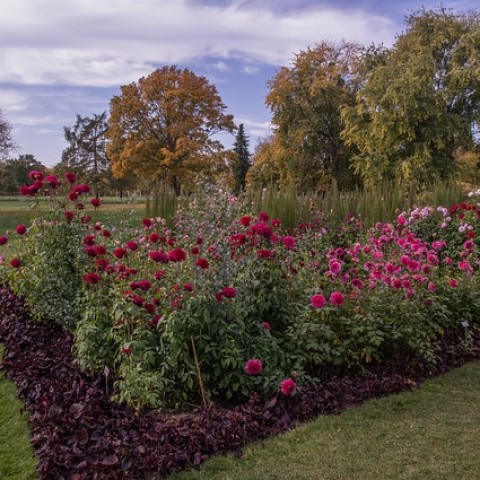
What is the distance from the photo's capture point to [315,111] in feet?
94.4

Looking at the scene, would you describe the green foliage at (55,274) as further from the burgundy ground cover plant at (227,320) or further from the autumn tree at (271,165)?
the autumn tree at (271,165)

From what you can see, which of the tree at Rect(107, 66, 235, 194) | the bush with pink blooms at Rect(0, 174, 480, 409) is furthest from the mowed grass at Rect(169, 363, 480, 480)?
the tree at Rect(107, 66, 235, 194)

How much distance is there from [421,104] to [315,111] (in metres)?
7.21

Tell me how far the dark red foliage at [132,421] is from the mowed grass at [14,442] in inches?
3.1

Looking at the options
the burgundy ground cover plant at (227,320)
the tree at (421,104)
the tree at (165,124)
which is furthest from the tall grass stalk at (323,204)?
the tree at (165,124)

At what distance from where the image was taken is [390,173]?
2433 centimetres

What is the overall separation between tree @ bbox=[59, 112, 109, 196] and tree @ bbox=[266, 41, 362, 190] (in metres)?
24.6

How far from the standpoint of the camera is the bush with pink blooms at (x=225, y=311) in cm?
325

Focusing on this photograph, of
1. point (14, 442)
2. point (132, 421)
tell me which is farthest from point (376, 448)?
point (14, 442)

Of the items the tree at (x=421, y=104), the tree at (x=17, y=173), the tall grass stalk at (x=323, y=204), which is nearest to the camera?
the tall grass stalk at (x=323, y=204)

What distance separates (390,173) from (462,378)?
842 inches

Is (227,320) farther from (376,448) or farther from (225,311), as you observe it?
(376,448)

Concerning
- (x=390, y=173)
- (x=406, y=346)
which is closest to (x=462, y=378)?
(x=406, y=346)

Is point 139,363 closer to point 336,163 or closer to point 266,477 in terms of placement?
point 266,477
